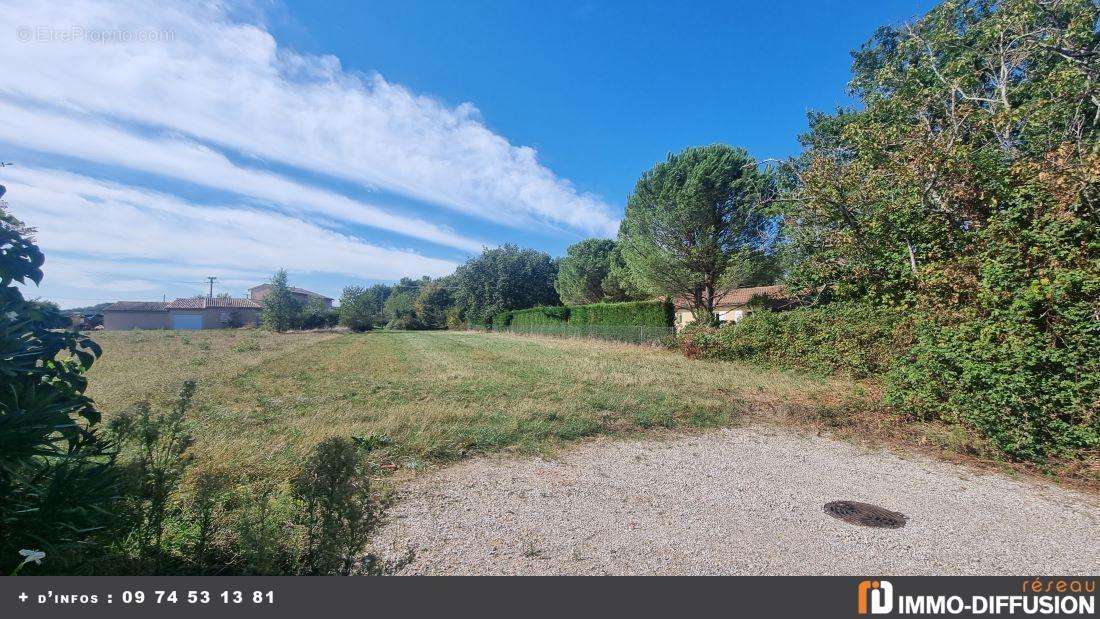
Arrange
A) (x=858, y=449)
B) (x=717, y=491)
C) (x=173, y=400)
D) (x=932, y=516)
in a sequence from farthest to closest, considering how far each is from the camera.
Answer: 1. (x=173, y=400)
2. (x=858, y=449)
3. (x=717, y=491)
4. (x=932, y=516)

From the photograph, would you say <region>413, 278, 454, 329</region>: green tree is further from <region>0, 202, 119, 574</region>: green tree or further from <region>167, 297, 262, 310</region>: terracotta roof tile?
<region>0, 202, 119, 574</region>: green tree

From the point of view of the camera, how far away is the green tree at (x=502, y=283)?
174 feet

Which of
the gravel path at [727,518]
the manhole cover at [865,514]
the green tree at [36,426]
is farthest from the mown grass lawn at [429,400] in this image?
the manhole cover at [865,514]

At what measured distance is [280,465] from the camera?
4.54 meters

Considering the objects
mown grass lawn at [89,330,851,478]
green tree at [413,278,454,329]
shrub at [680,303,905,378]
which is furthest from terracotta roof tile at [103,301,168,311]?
shrub at [680,303,905,378]

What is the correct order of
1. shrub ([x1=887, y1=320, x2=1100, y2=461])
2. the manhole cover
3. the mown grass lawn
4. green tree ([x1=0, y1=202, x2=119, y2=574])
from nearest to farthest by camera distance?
green tree ([x1=0, y1=202, x2=119, y2=574]) < the manhole cover < shrub ([x1=887, y1=320, x2=1100, y2=461]) < the mown grass lawn

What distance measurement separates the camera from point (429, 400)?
8352mm

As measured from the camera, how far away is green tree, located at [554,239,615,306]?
46438 millimetres

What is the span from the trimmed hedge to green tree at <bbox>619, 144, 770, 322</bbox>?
1.29m

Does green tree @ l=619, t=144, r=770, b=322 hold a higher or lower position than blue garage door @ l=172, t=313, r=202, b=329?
higher

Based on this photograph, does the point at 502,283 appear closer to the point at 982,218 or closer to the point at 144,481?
the point at 982,218

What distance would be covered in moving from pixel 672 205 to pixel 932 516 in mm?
21417
